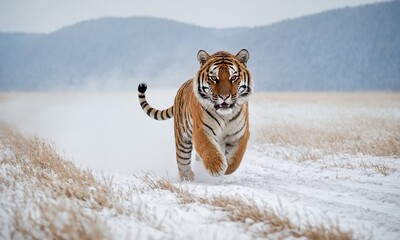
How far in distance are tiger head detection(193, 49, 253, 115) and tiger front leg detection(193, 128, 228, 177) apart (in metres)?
0.34

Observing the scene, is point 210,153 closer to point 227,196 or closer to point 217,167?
point 217,167

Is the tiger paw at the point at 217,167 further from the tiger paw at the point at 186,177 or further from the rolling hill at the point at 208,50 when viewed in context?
the rolling hill at the point at 208,50

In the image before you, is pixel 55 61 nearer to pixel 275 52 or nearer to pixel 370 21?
pixel 275 52

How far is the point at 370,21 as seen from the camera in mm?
80438

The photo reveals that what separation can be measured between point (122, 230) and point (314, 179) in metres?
3.01

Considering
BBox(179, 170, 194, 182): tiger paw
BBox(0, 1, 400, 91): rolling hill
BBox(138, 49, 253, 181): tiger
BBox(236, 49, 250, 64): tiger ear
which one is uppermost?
BBox(0, 1, 400, 91): rolling hill

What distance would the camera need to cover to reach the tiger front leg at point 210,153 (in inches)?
162

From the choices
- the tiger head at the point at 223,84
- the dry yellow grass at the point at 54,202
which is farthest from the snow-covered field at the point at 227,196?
the tiger head at the point at 223,84

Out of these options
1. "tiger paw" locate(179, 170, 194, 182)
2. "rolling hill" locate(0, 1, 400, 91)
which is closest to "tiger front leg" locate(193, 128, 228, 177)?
"tiger paw" locate(179, 170, 194, 182)

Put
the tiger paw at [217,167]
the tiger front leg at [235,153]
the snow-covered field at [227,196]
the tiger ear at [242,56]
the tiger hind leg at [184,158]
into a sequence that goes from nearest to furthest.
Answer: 1. the snow-covered field at [227,196]
2. the tiger paw at [217,167]
3. the tiger front leg at [235,153]
4. the tiger ear at [242,56]
5. the tiger hind leg at [184,158]

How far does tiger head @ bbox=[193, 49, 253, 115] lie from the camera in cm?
418

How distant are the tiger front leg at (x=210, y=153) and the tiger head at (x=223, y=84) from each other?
0.34 meters

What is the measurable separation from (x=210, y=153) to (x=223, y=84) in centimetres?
77

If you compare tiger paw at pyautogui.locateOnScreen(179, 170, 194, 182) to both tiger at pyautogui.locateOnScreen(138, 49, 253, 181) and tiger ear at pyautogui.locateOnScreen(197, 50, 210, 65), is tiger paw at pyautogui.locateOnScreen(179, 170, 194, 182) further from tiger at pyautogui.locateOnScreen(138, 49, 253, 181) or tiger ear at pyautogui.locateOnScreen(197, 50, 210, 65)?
tiger ear at pyautogui.locateOnScreen(197, 50, 210, 65)
